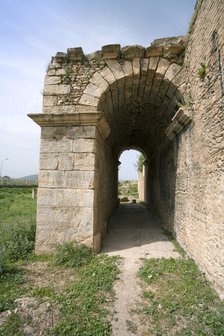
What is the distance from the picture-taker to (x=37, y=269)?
4328mm

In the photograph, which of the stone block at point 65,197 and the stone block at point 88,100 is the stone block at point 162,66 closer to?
the stone block at point 88,100

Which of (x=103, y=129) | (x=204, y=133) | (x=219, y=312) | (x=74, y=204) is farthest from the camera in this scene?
(x=103, y=129)

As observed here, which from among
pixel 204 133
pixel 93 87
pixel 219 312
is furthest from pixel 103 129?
pixel 219 312

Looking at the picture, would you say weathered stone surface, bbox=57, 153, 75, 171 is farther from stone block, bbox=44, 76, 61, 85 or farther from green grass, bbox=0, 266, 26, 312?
green grass, bbox=0, 266, 26, 312

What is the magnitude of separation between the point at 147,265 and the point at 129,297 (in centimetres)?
102

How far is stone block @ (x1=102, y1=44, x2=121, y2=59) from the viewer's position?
5266mm

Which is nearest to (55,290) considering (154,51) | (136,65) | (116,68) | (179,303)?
(179,303)

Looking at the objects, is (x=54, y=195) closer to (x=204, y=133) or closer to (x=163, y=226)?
(x=204, y=133)

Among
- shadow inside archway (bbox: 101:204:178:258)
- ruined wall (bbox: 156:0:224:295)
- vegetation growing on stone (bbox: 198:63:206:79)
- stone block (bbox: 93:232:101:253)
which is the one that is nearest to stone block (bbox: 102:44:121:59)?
ruined wall (bbox: 156:0:224:295)

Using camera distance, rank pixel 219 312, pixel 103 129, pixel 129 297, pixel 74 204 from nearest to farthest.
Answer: pixel 219 312 < pixel 129 297 < pixel 74 204 < pixel 103 129

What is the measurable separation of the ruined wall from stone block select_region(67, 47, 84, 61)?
2334 millimetres

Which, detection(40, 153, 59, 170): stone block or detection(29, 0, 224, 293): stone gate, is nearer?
detection(29, 0, 224, 293): stone gate

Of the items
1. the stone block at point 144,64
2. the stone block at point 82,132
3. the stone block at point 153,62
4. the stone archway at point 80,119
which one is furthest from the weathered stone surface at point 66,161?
the stone block at point 153,62

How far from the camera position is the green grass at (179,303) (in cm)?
272
